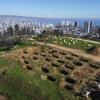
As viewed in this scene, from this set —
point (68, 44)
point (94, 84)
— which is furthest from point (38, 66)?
point (68, 44)

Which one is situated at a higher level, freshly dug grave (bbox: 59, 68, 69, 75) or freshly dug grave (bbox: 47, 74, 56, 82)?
freshly dug grave (bbox: 59, 68, 69, 75)

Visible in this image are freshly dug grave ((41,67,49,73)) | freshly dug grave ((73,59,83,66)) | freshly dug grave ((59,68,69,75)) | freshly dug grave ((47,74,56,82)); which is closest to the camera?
freshly dug grave ((47,74,56,82))

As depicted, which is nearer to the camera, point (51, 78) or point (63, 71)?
point (51, 78)

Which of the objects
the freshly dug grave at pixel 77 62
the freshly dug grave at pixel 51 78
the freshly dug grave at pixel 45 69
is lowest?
the freshly dug grave at pixel 51 78

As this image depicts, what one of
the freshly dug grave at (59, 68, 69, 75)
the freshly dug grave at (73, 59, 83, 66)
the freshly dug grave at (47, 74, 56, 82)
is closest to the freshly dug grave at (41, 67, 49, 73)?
the freshly dug grave at (59, 68, 69, 75)

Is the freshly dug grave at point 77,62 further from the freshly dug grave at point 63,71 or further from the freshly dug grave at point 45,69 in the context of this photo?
the freshly dug grave at point 45,69

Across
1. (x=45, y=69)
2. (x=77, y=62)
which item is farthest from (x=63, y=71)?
(x=77, y=62)

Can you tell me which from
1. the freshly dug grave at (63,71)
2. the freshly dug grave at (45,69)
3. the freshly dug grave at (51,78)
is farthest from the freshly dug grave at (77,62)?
the freshly dug grave at (51,78)

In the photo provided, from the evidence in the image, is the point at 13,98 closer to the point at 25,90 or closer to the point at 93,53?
the point at 25,90

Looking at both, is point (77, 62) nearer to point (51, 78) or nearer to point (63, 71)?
point (63, 71)

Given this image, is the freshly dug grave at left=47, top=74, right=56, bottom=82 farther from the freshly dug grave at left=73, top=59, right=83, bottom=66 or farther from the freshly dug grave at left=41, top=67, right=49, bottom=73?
the freshly dug grave at left=73, top=59, right=83, bottom=66

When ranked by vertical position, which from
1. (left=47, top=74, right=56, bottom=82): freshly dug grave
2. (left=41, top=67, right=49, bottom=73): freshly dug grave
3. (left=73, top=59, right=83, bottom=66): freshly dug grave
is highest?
(left=73, top=59, right=83, bottom=66): freshly dug grave
